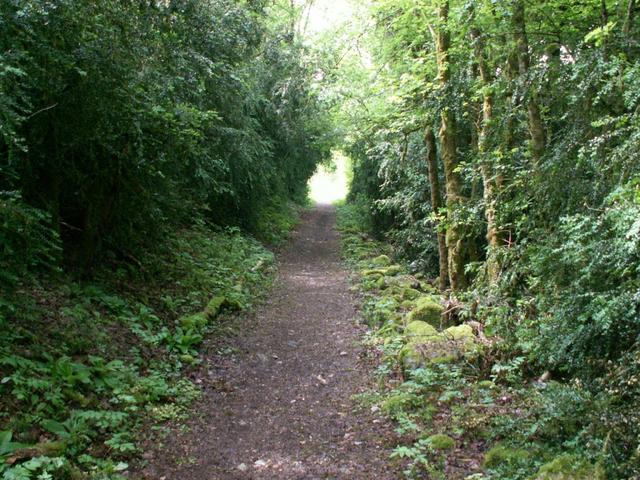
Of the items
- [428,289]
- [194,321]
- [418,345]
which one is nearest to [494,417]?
[418,345]

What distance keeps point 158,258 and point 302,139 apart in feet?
46.2

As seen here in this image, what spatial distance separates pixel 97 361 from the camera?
5109mm

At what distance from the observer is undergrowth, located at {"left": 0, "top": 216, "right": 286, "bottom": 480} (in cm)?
378

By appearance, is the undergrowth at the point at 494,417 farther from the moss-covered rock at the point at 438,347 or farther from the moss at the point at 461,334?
the moss at the point at 461,334

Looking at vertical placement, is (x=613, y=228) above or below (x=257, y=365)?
above

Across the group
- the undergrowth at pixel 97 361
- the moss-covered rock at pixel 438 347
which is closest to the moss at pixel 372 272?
the undergrowth at pixel 97 361

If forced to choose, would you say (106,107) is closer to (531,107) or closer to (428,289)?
(531,107)

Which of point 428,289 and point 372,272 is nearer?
point 428,289

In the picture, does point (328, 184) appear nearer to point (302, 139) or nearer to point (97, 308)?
point (302, 139)

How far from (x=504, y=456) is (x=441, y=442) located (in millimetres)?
627

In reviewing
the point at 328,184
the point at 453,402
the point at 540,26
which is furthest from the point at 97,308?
the point at 328,184

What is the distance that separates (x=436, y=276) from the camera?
12477mm

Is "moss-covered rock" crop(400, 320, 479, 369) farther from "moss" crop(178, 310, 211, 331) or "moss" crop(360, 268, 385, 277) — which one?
"moss" crop(360, 268, 385, 277)

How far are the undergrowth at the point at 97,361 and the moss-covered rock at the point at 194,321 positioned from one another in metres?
0.02
